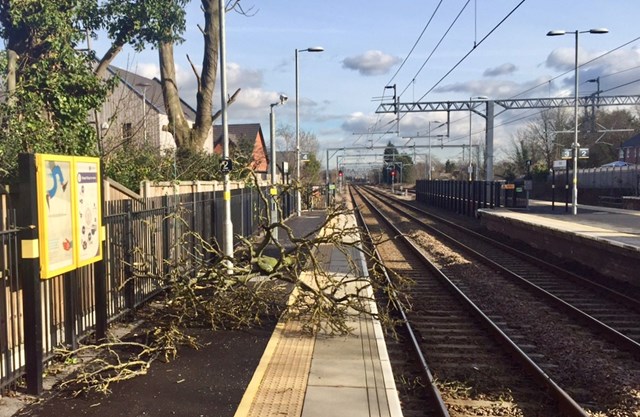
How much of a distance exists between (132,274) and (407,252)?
515 inches

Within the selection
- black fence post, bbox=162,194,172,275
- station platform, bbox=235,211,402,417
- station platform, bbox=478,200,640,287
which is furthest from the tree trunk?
station platform, bbox=235,211,402,417

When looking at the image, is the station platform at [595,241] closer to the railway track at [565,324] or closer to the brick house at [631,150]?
the railway track at [565,324]

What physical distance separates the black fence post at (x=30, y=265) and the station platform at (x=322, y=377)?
1935 millimetres

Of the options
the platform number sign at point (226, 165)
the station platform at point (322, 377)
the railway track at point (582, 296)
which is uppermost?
the platform number sign at point (226, 165)

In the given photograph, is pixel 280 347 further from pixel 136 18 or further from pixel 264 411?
pixel 136 18

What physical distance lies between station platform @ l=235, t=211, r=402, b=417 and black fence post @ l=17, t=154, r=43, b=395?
193 cm

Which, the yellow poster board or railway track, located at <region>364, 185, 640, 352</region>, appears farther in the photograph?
railway track, located at <region>364, 185, 640, 352</region>

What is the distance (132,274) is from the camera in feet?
26.2

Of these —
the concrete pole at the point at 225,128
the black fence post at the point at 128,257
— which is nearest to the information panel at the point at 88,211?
the black fence post at the point at 128,257

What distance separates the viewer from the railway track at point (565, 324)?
6.72 metres

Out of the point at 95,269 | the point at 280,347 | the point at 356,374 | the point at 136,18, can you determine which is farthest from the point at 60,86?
the point at 356,374

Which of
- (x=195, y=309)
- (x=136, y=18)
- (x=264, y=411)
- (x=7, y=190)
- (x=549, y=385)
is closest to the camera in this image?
(x=264, y=411)

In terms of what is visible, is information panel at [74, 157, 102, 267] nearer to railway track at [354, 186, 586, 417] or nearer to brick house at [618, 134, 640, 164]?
railway track at [354, 186, 586, 417]

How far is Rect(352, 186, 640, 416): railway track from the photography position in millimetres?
6723
